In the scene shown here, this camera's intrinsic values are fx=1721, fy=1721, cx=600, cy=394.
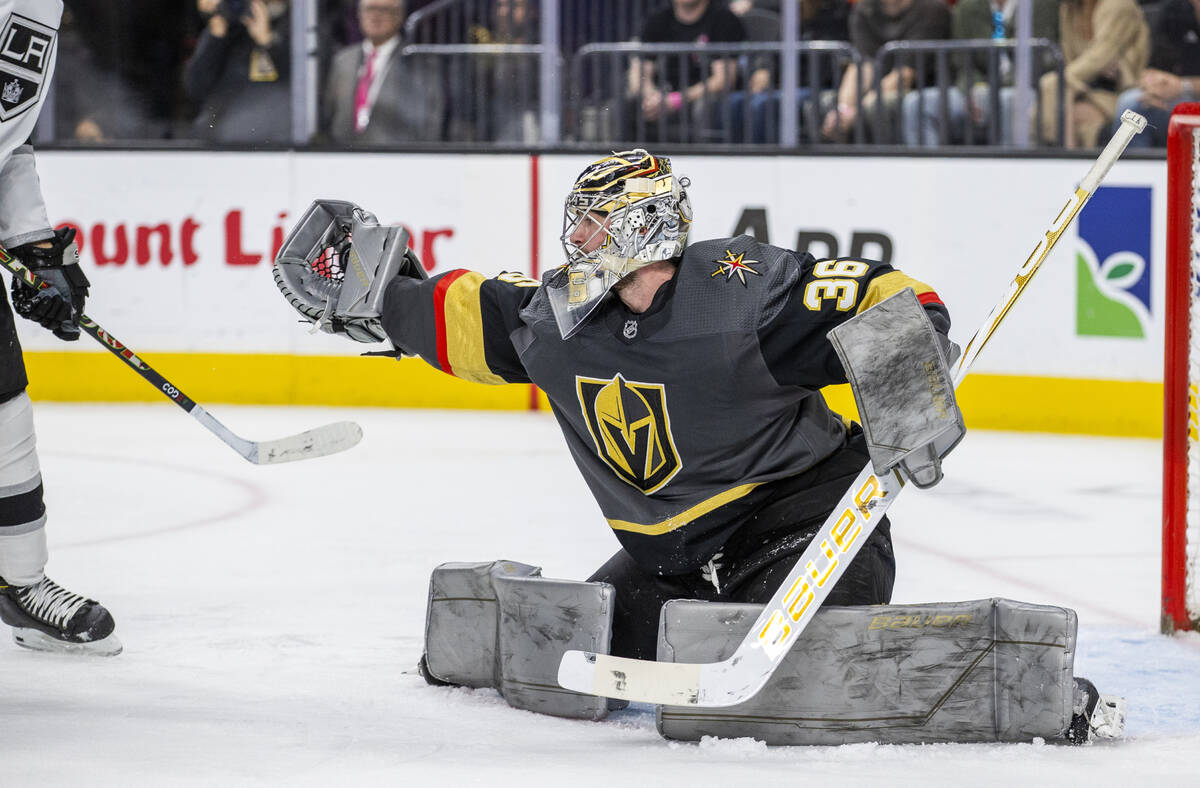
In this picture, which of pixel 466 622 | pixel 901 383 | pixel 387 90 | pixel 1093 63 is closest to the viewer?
pixel 901 383

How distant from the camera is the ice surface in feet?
7.47

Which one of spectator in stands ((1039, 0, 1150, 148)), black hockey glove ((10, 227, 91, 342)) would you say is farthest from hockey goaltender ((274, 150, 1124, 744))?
spectator in stands ((1039, 0, 1150, 148))

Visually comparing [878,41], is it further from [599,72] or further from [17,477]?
[17,477]

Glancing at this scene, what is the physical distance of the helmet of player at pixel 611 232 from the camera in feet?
8.07

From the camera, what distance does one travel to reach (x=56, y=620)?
9.64 ft

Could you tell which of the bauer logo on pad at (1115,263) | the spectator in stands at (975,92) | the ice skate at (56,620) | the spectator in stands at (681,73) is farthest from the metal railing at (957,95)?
the ice skate at (56,620)

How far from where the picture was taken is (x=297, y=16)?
647 cm

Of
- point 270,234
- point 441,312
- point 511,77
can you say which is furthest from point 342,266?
point 511,77

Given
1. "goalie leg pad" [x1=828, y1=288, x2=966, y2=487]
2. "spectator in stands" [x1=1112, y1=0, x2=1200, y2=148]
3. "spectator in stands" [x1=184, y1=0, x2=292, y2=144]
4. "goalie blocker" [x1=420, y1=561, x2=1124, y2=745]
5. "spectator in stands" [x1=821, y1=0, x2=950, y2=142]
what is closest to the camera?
"goalie leg pad" [x1=828, y1=288, x2=966, y2=487]

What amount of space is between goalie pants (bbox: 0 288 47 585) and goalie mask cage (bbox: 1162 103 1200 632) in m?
1.99

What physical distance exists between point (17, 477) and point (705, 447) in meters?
1.22

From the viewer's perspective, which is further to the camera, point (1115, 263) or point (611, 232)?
point (1115, 263)

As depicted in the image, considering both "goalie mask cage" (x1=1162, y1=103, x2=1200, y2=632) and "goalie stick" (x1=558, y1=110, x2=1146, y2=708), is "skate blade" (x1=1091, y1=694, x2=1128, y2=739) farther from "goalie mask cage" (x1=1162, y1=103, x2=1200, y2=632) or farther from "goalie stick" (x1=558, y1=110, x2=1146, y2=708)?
"goalie mask cage" (x1=1162, y1=103, x2=1200, y2=632)

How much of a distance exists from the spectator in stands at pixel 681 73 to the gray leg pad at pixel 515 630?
3963 millimetres
